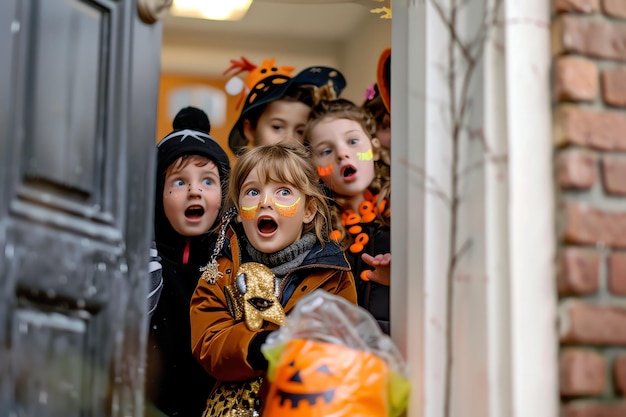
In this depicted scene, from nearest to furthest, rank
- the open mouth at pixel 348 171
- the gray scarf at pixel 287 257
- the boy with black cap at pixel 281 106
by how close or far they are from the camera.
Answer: the gray scarf at pixel 287 257 → the open mouth at pixel 348 171 → the boy with black cap at pixel 281 106

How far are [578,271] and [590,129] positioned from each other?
1.10 feet

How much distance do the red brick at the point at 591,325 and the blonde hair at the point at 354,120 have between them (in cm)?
176

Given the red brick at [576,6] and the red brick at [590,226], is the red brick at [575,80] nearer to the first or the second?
the red brick at [576,6]

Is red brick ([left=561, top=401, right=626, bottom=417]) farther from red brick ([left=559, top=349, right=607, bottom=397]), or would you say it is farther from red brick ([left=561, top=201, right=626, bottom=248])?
red brick ([left=561, top=201, right=626, bottom=248])

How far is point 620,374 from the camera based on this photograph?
7.73 ft

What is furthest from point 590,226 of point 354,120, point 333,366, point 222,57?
point 222,57

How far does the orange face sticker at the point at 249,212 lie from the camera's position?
141 inches

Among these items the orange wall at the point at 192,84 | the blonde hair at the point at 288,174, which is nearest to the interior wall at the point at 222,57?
the orange wall at the point at 192,84

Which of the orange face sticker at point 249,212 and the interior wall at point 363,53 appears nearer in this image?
the orange face sticker at point 249,212

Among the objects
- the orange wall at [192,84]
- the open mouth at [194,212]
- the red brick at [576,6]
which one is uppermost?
the orange wall at [192,84]

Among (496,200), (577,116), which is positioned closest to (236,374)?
(496,200)

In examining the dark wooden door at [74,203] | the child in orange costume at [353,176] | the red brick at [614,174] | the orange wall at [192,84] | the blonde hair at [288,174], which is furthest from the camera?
the orange wall at [192,84]

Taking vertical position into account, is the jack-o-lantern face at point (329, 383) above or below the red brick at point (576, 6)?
below

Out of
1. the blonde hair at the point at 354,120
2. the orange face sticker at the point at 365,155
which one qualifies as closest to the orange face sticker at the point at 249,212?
the blonde hair at the point at 354,120
